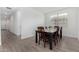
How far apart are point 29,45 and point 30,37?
0.61 ft

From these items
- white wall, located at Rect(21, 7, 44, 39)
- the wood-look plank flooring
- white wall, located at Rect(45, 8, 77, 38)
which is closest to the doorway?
the wood-look plank flooring

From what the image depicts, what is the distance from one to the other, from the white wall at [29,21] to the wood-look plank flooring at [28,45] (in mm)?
160

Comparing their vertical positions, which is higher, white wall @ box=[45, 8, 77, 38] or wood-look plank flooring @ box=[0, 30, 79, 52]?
white wall @ box=[45, 8, 77, 38]

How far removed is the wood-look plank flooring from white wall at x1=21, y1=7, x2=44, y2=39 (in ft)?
0.53

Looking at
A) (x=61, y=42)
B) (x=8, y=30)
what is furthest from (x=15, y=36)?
(x=61, y=42)

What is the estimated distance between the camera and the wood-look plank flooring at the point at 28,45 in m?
2.19

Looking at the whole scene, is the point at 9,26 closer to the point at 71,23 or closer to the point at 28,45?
the point at 28,45

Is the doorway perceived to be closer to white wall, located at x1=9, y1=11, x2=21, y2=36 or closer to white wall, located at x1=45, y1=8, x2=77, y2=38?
white wall, located at x1=9, y1=11, x2=21, y2=36

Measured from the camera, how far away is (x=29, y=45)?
7.34ft

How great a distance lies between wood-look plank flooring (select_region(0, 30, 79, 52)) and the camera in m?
2.19

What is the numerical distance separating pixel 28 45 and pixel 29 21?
0.56m

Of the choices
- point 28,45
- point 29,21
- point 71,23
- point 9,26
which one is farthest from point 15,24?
point 71,23

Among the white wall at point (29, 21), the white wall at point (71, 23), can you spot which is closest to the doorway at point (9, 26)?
the white wall at point (29, 21)

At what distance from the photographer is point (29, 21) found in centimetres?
227
